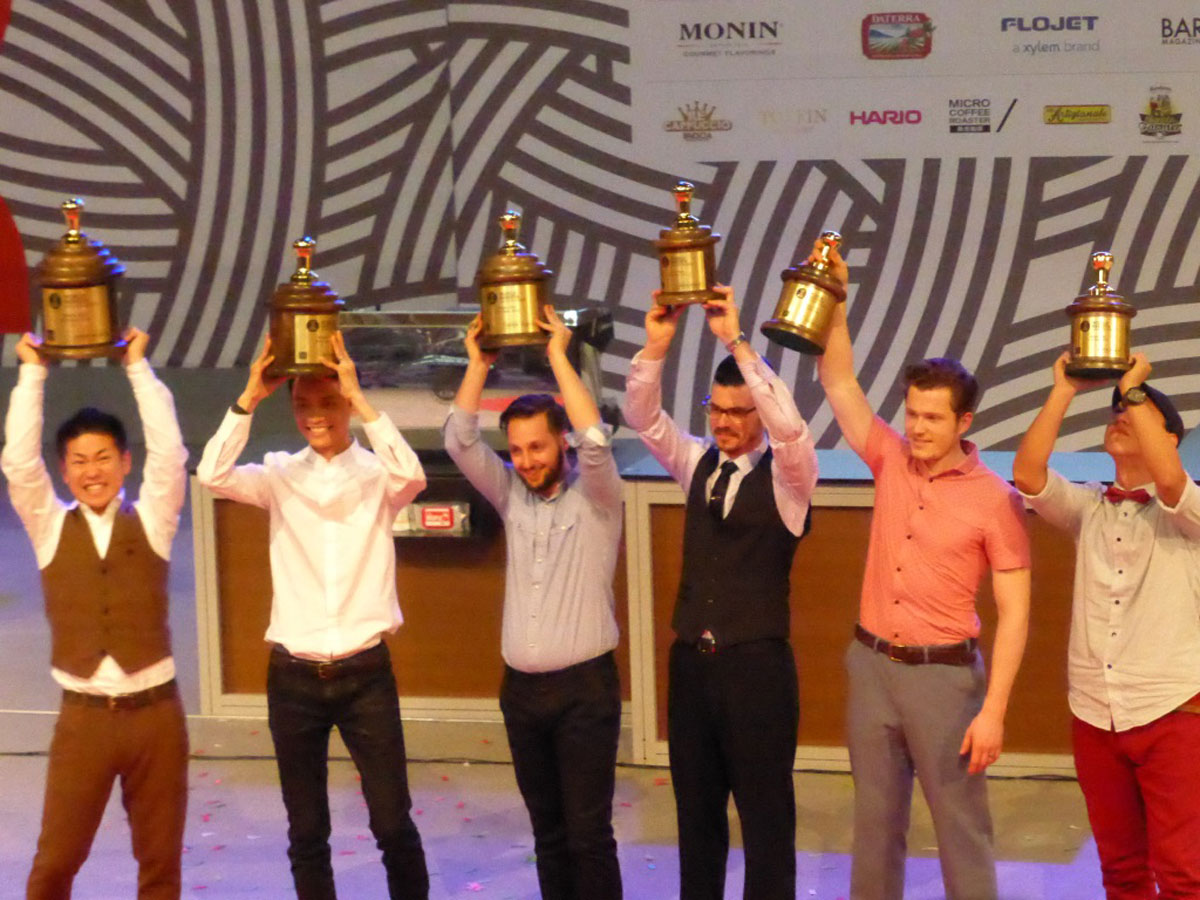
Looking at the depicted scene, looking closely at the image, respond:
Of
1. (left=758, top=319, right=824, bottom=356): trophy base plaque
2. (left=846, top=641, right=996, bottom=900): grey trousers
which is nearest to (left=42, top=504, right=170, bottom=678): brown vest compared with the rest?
(left=758, top=319, right=824, bottom=356): trophy base plaque

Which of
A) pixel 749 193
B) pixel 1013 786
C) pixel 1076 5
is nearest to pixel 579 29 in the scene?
pixel 749 193

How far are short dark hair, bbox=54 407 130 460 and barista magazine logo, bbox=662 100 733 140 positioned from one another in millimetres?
4254

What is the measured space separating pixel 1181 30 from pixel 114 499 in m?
5.16

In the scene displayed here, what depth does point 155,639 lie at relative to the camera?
10.9 ft

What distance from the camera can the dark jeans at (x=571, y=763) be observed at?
332cm

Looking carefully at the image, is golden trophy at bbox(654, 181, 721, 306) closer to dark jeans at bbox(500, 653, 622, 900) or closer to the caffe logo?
dark jeans at bbox(500, 653, 622, 900)

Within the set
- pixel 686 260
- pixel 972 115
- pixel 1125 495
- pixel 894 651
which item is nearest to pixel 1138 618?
pixel 1125 495

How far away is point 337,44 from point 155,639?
5.14 m

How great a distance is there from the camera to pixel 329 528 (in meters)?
3.47

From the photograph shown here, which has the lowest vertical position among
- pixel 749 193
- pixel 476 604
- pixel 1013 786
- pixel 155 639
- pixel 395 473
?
pixel 1013 786

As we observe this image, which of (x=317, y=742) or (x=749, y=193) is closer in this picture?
(x=317, y=742)

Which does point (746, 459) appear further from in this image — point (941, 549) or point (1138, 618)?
point (1138, 618)

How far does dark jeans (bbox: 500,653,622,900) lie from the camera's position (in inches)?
131

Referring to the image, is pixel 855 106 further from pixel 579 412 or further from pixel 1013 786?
pixel 579 412
